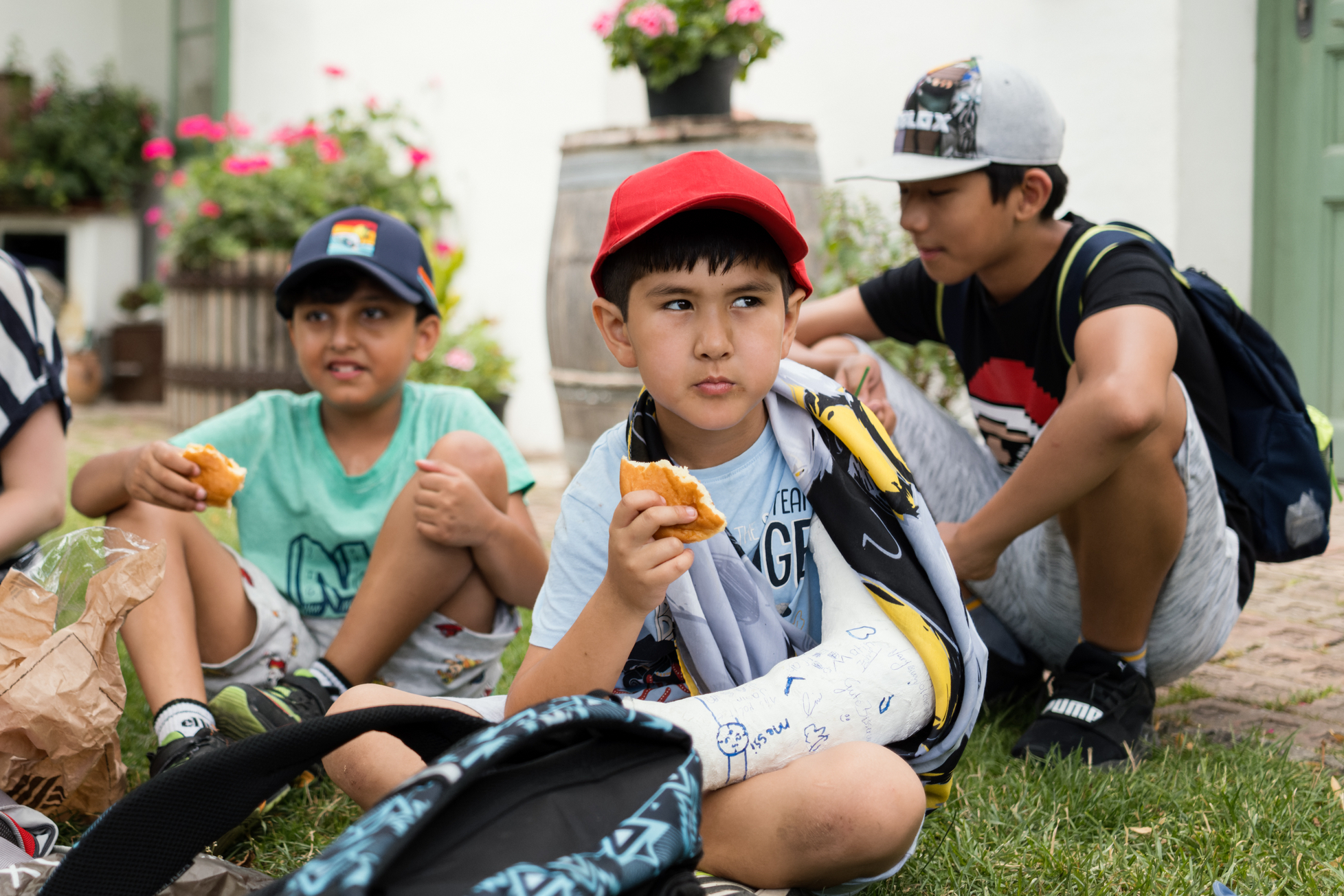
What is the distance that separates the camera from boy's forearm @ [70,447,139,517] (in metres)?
2.04

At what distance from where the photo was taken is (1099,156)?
416 cm

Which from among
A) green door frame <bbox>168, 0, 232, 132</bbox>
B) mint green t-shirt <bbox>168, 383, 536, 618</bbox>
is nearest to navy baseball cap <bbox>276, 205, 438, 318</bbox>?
mint green t-shirt <bbox>168, 383, 536, 618</bbox>

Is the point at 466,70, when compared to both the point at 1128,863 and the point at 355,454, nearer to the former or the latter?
the point at 355,454

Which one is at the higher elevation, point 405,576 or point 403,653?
point 405,576

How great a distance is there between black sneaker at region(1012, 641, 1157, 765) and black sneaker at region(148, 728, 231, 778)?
136cm

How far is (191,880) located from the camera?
1.38m

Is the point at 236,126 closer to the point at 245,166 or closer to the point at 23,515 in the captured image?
the point at 245,166

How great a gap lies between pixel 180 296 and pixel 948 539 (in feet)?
17.4

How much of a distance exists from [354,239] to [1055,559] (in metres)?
1.45

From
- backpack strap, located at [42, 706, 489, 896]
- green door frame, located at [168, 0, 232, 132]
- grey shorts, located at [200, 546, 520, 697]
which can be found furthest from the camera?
green door frame, located at [168, 0, 232, 132]

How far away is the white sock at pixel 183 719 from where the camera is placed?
185 centimetres

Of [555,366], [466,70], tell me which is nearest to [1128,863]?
[555,366]

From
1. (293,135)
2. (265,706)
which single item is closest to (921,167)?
(265,706)

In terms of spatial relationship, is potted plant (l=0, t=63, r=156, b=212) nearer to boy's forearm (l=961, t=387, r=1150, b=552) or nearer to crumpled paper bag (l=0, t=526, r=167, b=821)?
crumpled paper bag (l=0, t=526, r=167, b=821)
